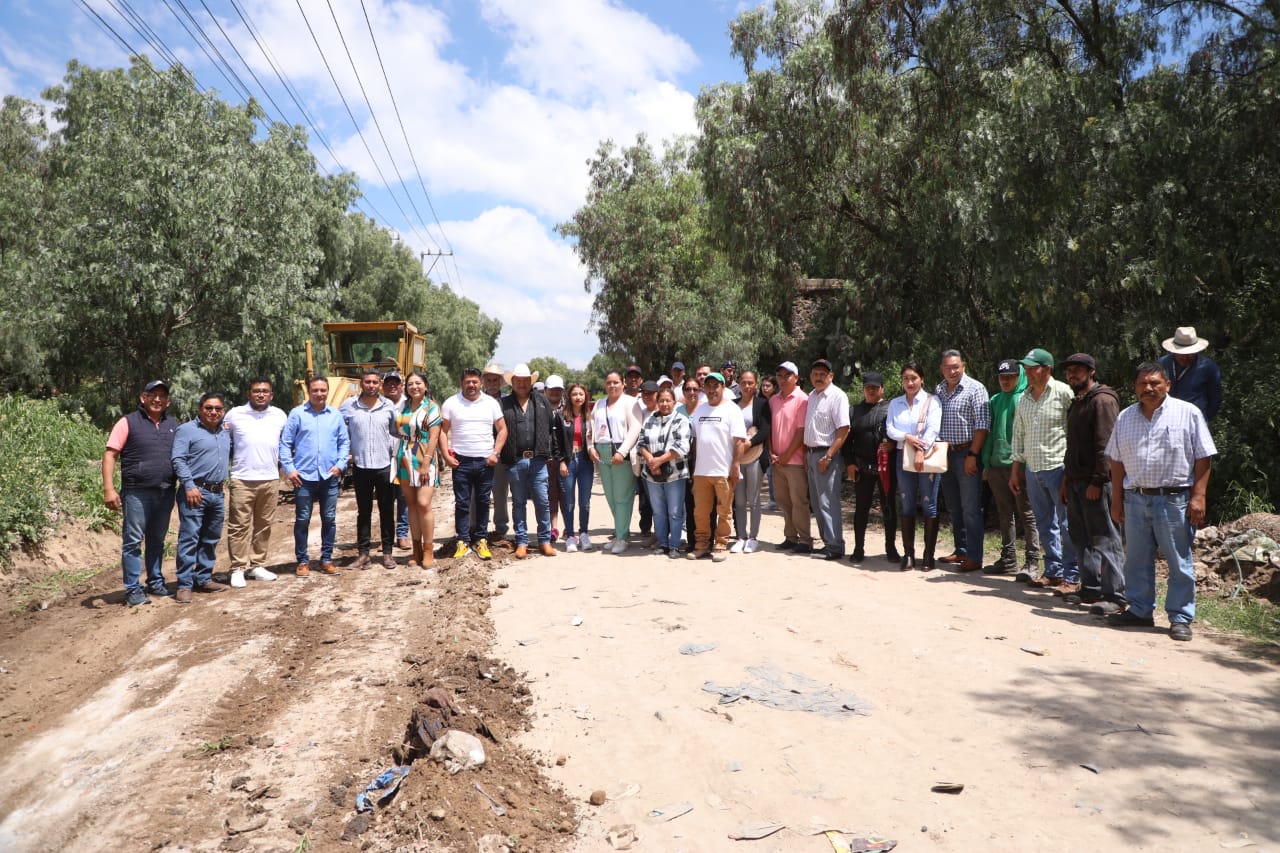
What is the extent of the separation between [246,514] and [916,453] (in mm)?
6253

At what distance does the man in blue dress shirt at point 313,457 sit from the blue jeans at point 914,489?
5.36 meters

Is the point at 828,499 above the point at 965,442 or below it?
below

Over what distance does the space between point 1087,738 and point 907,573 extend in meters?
3.67

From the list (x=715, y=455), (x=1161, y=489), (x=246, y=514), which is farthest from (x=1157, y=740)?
(x=246, y=514)

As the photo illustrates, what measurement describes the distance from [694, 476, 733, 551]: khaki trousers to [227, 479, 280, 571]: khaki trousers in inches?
160

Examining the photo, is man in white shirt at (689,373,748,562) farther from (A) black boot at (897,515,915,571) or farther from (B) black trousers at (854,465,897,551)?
(A) black boot at (897,515,915,571)

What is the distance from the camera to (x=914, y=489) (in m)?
7.99

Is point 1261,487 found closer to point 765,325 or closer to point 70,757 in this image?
point 70,757

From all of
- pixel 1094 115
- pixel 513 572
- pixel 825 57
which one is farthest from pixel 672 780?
pixel 825 57

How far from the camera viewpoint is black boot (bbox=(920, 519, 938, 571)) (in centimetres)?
797

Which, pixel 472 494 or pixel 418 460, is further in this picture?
pixel 472 494

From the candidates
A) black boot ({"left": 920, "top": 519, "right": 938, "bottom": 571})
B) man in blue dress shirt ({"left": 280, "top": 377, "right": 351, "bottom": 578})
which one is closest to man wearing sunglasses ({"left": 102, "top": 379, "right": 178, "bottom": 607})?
man in blue dress shirt ({"left": 280, "top": 377, "right": 351, "bottom": 578})

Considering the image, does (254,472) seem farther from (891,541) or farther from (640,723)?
(891,541)

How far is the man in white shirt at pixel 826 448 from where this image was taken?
8266 mm
